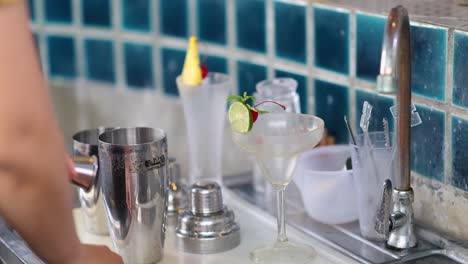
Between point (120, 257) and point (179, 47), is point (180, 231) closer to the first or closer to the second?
point (120, 257)

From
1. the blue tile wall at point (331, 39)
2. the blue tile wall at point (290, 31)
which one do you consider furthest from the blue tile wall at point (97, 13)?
the blue tile wall at point (331, 39)

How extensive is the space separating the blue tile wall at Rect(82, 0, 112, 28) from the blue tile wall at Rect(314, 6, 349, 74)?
71 cm

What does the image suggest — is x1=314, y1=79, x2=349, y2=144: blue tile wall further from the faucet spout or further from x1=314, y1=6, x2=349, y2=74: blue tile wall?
the faucet spout

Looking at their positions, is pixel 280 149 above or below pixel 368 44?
below

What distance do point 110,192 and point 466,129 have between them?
50cm

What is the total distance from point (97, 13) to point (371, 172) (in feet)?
3.50

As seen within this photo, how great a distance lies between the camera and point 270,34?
1779 millimetres

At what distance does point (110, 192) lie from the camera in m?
1.29

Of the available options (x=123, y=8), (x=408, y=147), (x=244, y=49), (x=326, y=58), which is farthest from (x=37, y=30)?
(x=408, y=147)

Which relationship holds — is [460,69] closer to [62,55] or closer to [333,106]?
[333,106]

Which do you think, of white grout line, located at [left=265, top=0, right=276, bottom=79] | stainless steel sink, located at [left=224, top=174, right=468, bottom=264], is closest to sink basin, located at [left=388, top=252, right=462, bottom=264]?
stainless steel sink, located at [left=224, top=174, right=468, bottom=264]

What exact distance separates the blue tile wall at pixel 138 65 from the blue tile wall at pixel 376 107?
2.35 feet

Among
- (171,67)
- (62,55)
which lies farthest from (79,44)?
(171,67)

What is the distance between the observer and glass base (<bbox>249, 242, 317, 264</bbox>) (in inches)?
51.3
